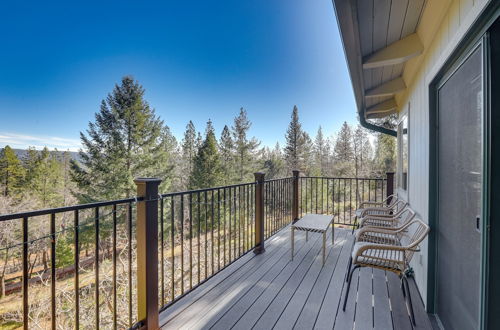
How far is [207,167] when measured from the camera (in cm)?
1684

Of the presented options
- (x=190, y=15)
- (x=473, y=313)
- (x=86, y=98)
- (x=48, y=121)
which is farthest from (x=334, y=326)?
(x=48, y=121)

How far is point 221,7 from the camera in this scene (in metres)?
9.36

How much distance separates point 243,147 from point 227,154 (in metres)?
1.49

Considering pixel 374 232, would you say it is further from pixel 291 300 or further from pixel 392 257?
pixel 291 300

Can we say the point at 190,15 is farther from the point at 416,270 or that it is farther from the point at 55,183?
the point at 55,183

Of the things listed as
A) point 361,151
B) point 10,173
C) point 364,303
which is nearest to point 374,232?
point 364,303

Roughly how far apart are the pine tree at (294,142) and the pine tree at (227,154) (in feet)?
17.0

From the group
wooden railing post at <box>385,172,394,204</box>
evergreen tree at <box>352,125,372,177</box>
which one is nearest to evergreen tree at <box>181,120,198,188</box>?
evergreen tree at <box>352,125,372,177</box>

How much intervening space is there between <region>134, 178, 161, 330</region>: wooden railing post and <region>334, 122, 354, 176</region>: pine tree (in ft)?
62.2

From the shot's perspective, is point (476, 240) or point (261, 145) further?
point (261, 145)

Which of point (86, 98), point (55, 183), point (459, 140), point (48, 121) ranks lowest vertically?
point (55, 183)

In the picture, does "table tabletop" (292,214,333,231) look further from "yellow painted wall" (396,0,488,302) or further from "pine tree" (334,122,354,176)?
"pine tree" (334,122,354,176)

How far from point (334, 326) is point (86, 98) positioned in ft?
88.5

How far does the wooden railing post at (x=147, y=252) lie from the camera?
1.53 meters
